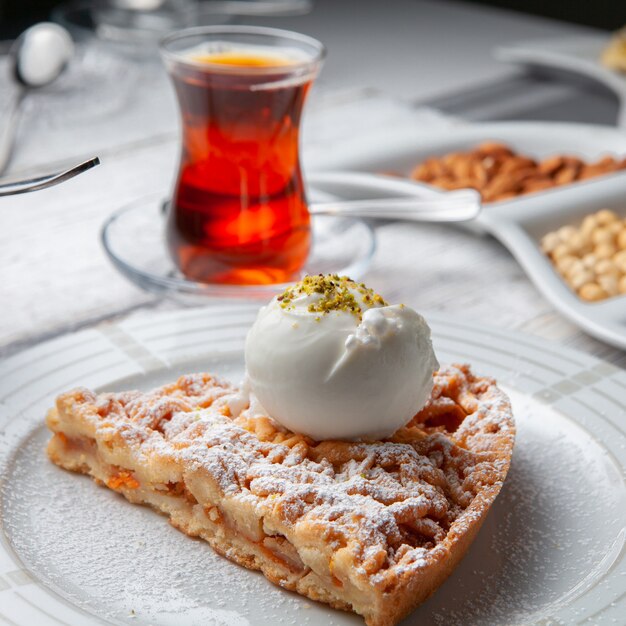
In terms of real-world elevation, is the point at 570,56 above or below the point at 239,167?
below

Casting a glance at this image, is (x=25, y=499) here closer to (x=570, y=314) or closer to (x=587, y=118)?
(x=570, y=314)

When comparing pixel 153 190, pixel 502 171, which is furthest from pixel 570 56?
pixel 153 190

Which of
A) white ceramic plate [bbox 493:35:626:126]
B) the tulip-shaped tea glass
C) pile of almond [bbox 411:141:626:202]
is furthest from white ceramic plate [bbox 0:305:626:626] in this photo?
white ceramic plate [bbox 493:35:626:126]

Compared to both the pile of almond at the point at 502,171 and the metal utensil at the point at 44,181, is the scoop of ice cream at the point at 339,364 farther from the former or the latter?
the pile of almond at the point at 502,171

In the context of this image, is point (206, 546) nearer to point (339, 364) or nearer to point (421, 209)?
point (339, 364)

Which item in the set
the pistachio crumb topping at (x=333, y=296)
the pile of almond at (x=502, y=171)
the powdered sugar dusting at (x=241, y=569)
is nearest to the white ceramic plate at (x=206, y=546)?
the powdered sugar dusting at (x=241, y=569)

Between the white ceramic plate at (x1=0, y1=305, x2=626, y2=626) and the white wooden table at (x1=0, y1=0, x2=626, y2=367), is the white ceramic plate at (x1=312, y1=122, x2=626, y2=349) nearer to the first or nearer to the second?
the white wooden table at (x1=0, y1=0, x2=626, y2=367)
